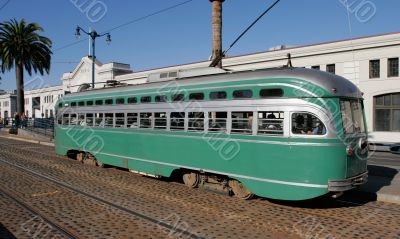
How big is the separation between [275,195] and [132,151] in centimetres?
576

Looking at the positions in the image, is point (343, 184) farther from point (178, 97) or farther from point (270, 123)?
point (178, 97)

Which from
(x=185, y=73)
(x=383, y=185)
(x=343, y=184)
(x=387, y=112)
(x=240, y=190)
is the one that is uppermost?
(x=185, y=73)

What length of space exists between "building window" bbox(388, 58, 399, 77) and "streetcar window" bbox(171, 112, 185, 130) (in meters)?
22.5

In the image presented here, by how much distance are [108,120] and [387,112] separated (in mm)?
22388

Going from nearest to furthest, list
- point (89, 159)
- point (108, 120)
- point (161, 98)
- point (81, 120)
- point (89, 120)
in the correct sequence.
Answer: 1. point (161, 98)
2. point (108, 120)
3. point (89, 120)
4. point (89, 159)
5. point (81, 120)

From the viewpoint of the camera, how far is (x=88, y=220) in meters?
7.77

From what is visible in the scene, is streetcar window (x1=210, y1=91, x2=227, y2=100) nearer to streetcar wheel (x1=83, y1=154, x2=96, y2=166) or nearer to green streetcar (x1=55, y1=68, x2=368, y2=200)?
green streetcar (x1=55, y1=68, x2=368, y2=200)

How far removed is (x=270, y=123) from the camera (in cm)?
879

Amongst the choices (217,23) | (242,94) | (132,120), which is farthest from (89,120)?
(242,94)

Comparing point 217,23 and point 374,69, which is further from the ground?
point 217,23

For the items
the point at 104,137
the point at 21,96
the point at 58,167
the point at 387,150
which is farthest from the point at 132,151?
the point at 21,96

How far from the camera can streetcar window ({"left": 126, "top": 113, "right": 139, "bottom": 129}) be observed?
1276 cm

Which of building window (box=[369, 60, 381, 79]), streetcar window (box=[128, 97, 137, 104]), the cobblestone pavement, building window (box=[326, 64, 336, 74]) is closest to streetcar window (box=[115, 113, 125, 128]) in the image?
streetcar window (box=[128, 97, 137, 104])

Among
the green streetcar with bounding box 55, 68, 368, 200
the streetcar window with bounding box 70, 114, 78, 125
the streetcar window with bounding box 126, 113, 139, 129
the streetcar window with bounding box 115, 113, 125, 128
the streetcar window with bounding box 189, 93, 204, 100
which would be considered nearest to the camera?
the green streetcar with bounding box 55, 68, 368, 200
